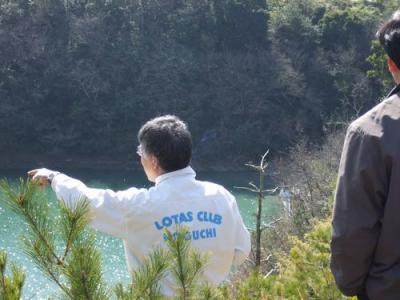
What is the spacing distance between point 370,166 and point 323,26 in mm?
24047

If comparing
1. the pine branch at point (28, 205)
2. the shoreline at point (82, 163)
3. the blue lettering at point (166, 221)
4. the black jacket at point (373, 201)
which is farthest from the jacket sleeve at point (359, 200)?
the shoreline at point (82, 163)

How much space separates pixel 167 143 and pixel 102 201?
0.24m

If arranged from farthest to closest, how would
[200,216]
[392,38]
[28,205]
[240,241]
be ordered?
[240,241]
[200,216]
[392,38]
[28,205]

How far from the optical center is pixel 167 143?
1.92 meters

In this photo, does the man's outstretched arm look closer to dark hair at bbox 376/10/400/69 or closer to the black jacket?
the black jacket

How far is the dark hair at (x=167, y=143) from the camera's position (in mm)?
1928

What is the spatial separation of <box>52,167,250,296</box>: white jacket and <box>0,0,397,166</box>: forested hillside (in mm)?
22257

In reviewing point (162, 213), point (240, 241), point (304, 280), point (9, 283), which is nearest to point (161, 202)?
point (162, 213)

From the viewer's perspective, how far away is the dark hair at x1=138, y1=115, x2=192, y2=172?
1.93 meters

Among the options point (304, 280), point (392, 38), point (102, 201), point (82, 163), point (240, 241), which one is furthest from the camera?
point (82, 163)

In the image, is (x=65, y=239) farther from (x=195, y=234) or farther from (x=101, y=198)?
(x=195, y=234)

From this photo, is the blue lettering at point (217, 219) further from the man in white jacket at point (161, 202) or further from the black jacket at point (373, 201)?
the black jacket at point (373, 201)

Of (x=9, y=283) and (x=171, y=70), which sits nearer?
(x=9, y=283)

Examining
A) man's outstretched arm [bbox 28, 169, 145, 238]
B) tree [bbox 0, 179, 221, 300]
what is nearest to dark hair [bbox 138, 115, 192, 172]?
man's outstretched arm [bbox 28, 169, 145, 238]
